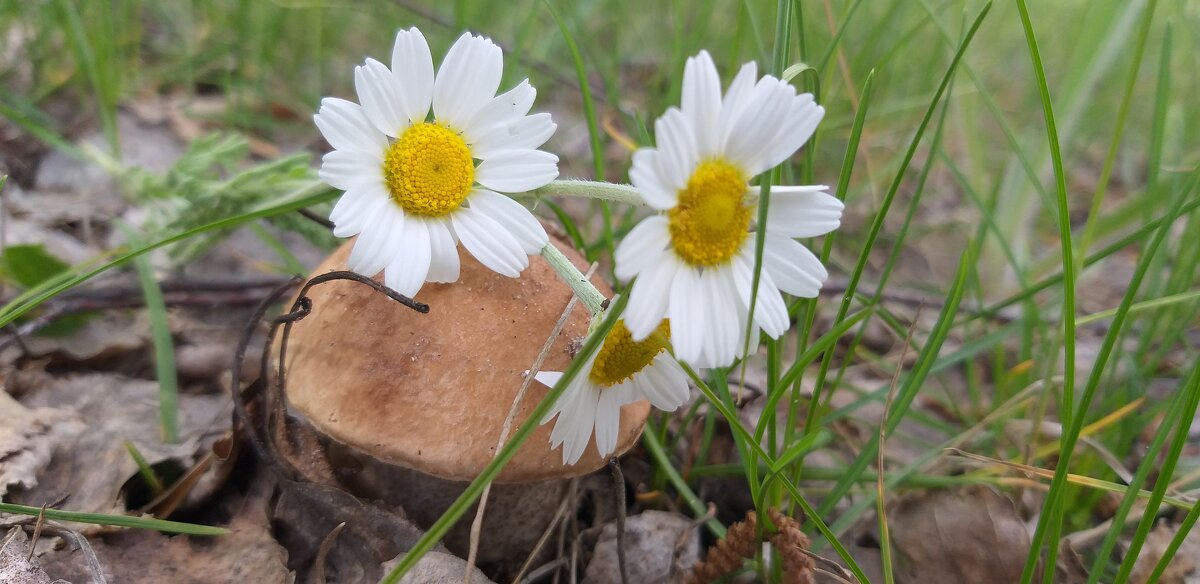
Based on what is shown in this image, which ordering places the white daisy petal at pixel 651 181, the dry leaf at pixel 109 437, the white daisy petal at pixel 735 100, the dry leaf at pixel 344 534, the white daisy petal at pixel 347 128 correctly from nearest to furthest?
1. the white daisy petal at pixel 651 181
2. the white daisy petal at pixel 735 100
3. the white daisy petal at pixel 347 128
4. the dry leaf at pixel 344 534
5. the dry leaf at pixel 109 437

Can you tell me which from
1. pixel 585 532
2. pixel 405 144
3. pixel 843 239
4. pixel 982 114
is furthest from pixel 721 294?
pixel 982 114

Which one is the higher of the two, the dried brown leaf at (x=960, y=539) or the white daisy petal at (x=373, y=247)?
the white daisy petal at (x=373, y=247)

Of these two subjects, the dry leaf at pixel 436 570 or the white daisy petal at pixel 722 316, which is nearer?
the white daisy petal at pixel 722 316

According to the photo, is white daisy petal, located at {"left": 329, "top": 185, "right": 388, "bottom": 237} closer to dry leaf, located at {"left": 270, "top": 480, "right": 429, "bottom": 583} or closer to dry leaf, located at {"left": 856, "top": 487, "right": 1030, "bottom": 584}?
dry leaf, located at {"left": 270, "top": 480, "right": 429, "bottom": 583}

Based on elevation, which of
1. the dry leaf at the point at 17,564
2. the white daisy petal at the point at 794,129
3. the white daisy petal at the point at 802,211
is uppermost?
the white daisy petal at the point at 794,129

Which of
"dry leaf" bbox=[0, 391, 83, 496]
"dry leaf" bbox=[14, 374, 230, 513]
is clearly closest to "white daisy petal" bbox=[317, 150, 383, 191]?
"dry leaf" bbox=[14, 374, 230, 513]

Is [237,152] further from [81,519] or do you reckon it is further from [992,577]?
[992,577]

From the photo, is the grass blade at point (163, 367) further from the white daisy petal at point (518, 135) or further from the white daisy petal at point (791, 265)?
the white daisy petal at point (791, 265)

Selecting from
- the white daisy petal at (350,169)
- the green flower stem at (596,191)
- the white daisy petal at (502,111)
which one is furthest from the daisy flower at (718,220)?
the white daisy petal at (350,169)

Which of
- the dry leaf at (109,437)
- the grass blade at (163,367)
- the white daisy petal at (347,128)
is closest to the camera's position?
the white daisy petal at (347,128)
